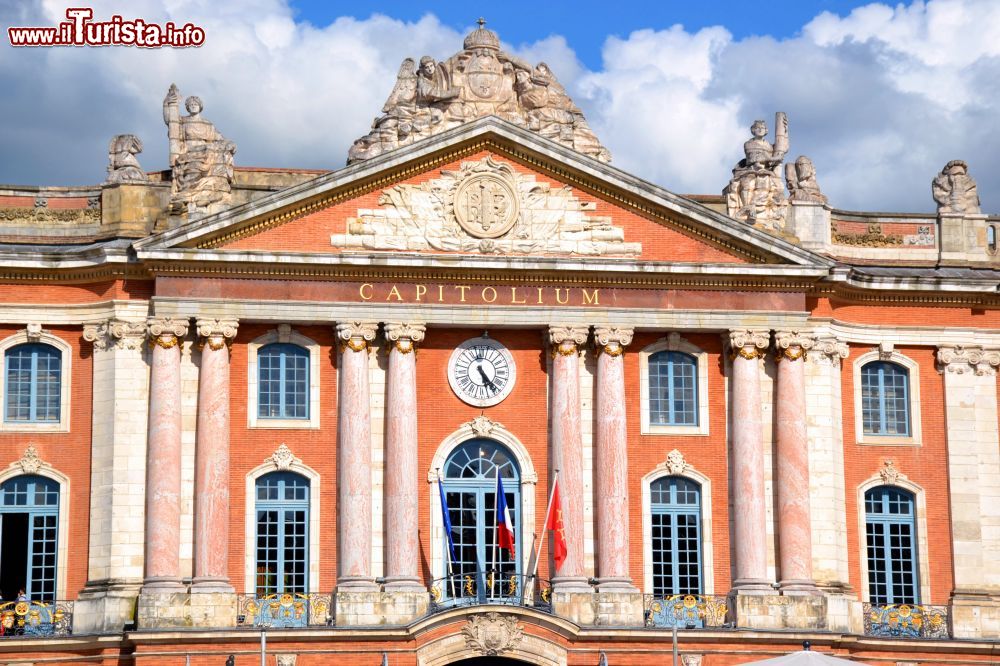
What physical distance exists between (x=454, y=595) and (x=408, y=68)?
12.5 m

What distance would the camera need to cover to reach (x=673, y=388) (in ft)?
160

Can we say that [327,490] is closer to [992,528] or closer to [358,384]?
[358,384]

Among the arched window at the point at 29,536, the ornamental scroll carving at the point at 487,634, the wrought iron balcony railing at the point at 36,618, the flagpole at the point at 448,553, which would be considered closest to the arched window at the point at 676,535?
the ornamental scroll carving at the point at 487,634

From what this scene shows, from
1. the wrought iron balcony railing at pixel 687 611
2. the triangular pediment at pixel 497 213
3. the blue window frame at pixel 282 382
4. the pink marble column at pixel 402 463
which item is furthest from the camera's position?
the blue window frame at pixel 282 382

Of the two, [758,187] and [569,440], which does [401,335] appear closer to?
[569,440]

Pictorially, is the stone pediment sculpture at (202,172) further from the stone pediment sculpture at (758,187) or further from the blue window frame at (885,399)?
the blue window frame at (885,399)

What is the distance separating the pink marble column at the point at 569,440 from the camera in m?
46.6

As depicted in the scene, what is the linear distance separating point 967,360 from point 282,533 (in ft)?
56.8

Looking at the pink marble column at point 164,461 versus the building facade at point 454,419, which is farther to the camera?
the building facade at point 454,419

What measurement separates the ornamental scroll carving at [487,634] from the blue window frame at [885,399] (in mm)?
11003

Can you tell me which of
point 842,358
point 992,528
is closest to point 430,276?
point 842,358

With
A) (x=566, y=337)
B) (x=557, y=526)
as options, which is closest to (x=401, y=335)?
(x=566, y=337)

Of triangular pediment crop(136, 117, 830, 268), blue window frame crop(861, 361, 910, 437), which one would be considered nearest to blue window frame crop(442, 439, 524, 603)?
triangular pediment crop(136, 117, 830, 268)

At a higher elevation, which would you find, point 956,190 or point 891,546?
point 956,190
